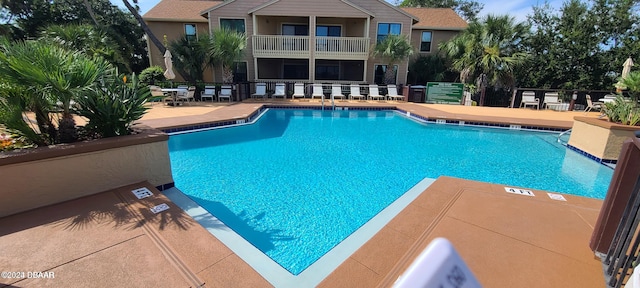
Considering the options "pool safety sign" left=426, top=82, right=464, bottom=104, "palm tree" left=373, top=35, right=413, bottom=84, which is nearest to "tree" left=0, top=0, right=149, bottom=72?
"palm tree" left=373, top=35, right=413, bottom=84

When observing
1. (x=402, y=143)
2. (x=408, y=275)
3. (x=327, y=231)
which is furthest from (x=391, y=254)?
(x=402, y=143)

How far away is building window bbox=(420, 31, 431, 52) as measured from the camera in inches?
743

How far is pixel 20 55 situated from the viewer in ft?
9.83

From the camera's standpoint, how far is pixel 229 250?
96.8 inches

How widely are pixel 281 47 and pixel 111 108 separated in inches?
525

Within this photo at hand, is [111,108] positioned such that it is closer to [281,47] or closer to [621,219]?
[621,219]

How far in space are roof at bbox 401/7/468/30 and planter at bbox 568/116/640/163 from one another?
13.4m

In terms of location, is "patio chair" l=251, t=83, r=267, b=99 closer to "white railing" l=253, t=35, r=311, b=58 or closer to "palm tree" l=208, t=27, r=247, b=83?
"palm tree" l=208, t=27, r=247, b=83

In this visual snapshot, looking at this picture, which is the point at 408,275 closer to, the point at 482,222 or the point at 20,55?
the point at 482,222

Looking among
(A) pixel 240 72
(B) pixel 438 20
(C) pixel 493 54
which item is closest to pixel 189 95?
(A) pixel 240 72

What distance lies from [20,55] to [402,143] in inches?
291

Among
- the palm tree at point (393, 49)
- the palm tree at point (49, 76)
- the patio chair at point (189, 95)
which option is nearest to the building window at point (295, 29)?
the palm tree at point (393, 49)

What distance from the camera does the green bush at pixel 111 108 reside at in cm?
363

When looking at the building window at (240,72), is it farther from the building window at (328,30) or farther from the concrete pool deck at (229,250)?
the concrete pool deck at (229,250)
